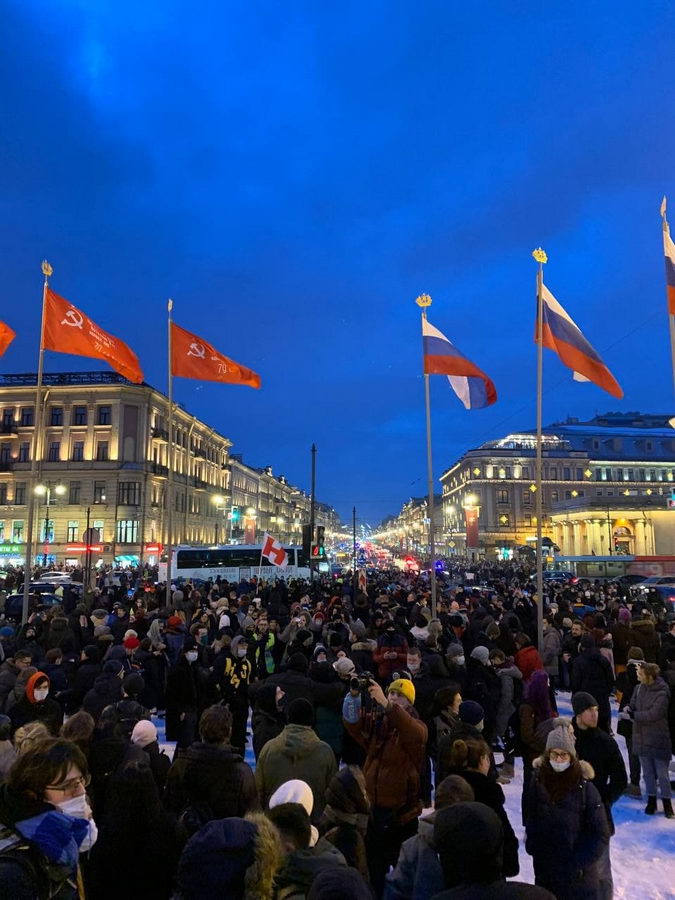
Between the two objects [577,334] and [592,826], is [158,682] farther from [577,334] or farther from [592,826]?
[577,334]

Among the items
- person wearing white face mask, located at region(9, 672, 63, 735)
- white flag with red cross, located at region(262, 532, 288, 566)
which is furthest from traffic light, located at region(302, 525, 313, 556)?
person wearing white face mask, located at region(9, 672, 63, 735)

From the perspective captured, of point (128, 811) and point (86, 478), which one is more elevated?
point (86, 478)

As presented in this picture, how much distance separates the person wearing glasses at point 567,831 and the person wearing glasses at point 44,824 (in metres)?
2.91

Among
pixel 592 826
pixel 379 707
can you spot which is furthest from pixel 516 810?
pixel 592 826

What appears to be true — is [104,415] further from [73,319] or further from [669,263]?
[669,263]

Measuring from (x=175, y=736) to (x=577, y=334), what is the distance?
11400 mm

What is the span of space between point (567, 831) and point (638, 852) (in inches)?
130

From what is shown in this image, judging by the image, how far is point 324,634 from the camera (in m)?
13.1

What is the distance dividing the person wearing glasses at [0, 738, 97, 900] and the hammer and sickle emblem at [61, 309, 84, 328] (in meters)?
14.4

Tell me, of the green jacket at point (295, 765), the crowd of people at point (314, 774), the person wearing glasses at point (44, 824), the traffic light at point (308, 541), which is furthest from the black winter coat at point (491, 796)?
the traffic light at point (308, 541)

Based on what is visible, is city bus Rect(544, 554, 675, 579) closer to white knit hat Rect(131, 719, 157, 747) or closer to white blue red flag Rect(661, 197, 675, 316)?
white blue red flag Rect(661, 197, 675, 316)

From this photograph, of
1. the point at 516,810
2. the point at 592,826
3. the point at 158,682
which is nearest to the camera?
the point at 592,826

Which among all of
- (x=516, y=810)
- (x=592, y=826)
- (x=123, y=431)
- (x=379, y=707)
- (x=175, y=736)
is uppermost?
(x=123, y=431)

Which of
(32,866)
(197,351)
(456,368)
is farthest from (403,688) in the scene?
(197,351)
